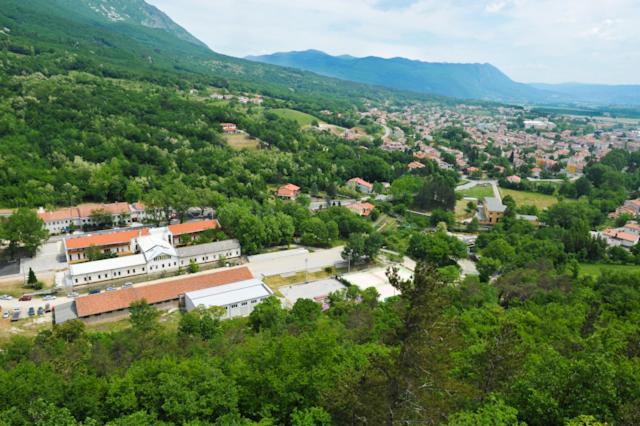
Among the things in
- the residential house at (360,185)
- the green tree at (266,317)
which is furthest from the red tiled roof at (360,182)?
the green tree at (266,317)

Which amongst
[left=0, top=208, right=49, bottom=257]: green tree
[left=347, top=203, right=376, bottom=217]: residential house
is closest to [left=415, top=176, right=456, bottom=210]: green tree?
[left=347, top=203, right=376, bottom=217]: residential house

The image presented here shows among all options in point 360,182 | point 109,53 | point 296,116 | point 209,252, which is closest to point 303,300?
point 209,252

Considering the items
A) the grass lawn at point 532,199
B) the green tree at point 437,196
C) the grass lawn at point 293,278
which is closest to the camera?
the grass lawn at point 293,278

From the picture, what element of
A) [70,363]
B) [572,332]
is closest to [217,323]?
[70,363]

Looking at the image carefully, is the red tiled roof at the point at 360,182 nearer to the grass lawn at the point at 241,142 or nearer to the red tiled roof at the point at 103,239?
the grass lawn at the point at 241,142

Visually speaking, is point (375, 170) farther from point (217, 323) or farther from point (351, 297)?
point (217, 323)

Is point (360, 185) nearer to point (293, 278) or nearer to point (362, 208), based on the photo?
point (362, 208)

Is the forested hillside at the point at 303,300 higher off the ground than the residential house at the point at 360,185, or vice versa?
the forested hillside at the point at 303,300
